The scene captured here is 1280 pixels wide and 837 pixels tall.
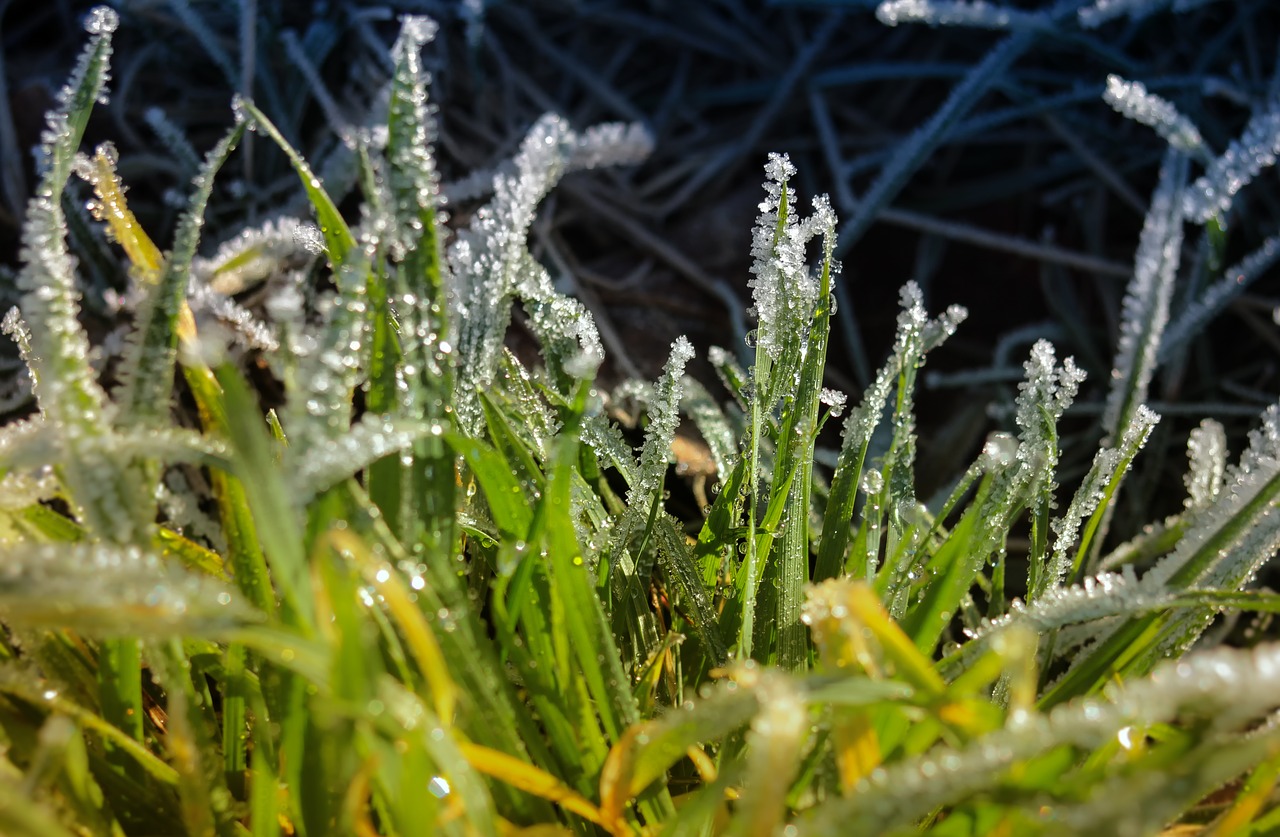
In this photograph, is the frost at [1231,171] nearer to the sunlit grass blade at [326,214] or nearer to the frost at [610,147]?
the frost at [610,147]

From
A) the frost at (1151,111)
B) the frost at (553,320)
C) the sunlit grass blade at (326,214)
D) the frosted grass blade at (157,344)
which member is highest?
the frost at (1151,111)

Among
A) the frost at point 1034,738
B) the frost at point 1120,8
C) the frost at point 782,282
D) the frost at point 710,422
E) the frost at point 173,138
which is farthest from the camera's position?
the frost at point 1120,8

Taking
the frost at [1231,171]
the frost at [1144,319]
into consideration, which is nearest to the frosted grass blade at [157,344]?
the frost at [1144,319]

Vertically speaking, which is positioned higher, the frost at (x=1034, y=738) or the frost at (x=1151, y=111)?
the frost at (x=1151, y=111)

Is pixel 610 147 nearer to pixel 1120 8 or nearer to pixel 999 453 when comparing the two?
pixel 1120 8

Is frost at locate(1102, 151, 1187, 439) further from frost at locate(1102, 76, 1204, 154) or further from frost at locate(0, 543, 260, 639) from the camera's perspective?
frost at locate(0, 543, 260, 639)

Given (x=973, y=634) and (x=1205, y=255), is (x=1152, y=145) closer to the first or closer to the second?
(x=1205, y=255)

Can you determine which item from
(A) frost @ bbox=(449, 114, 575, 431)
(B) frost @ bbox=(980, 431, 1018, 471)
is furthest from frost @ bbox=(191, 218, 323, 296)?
(B) frost @ bbox=(980, 431, 1018, 471)

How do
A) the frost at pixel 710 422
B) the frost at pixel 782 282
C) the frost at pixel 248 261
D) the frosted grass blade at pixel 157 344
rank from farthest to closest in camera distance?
the frost at pixel 248 261 < the frost at pixel 710 422 < the frost at pixel 782 282 < the frosted grass blade at pixel 157 344
